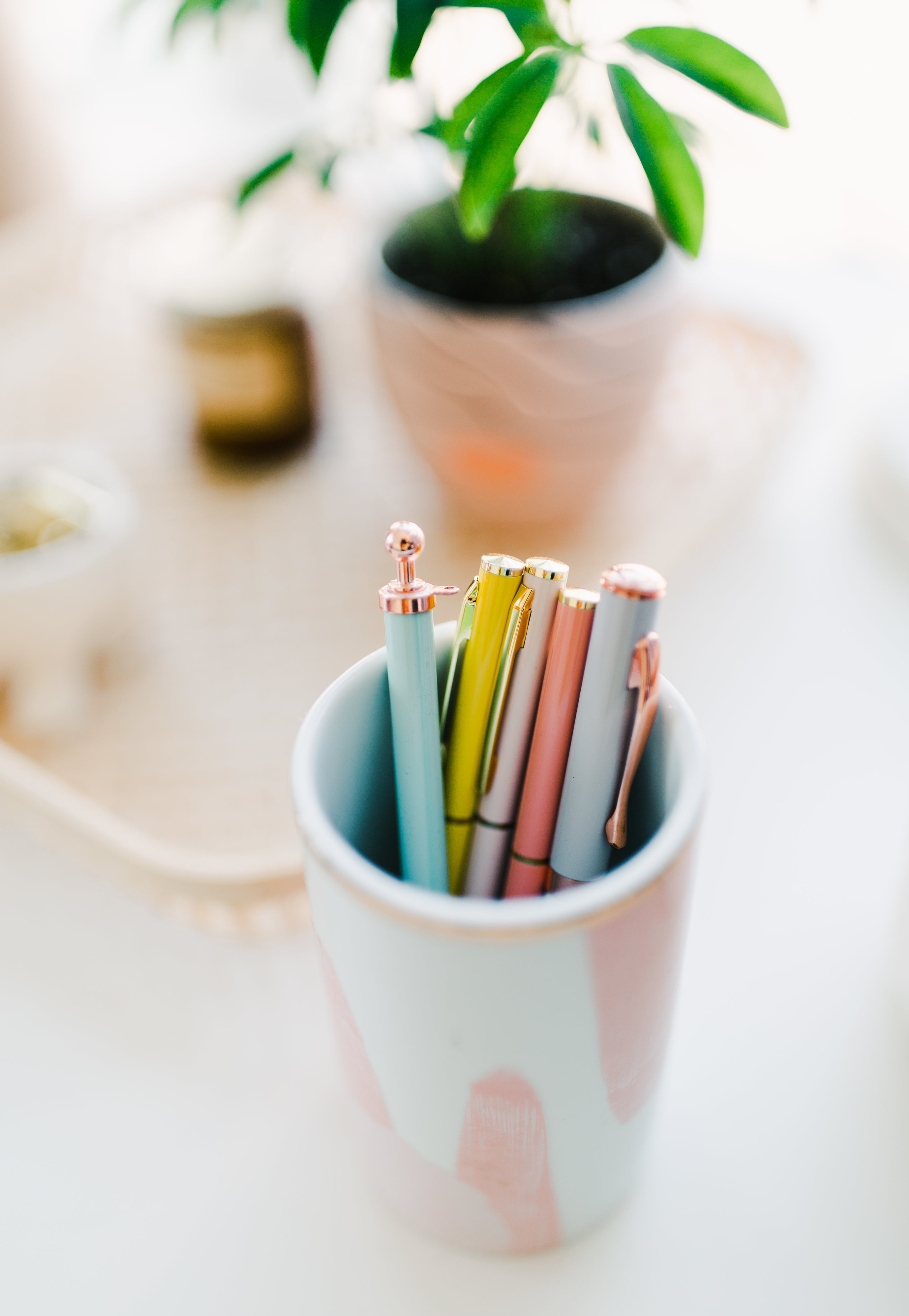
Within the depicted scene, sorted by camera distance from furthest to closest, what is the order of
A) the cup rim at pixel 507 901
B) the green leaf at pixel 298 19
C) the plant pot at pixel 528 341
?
the plant pot at pixel 528 341 < the green leaf at pixel 298 19 < the cup rim at pixel 507 901

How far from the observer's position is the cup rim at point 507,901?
0.18 m

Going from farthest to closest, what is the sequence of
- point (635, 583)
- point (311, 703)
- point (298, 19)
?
point (311, 703)
point (298, 19)
point (635, 583)

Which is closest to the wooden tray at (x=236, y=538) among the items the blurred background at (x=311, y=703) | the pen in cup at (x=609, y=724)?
the blurred background at (x=311, y=703)

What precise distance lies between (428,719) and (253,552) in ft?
0.94

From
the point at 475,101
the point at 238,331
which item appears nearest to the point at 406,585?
the point at 475,101

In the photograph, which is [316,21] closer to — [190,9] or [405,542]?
[190,9]

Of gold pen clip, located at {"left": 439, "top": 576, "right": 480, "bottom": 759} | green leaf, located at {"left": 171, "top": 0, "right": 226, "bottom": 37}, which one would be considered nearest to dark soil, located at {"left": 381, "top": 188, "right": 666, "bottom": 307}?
green leaf, located at {"left": 171, "top": 0, "right": 226, "bottom": 37}

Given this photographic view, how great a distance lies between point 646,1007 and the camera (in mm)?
209

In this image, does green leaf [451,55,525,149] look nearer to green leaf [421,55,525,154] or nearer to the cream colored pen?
green leaf [421,55,525,154]

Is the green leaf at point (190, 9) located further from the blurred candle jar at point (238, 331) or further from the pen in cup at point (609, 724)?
the pen in cup at point (609, 724)

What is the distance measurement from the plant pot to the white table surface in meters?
0.11

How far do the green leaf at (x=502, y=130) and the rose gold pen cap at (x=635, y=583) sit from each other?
9cm

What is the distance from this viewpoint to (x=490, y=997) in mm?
187

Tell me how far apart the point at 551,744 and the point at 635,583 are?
0.04m
